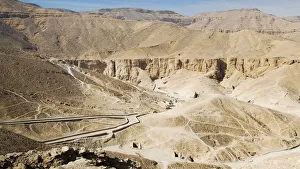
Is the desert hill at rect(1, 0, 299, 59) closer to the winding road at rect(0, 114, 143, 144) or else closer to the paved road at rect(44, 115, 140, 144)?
the winding road at rect(0, 114, 143, 144)

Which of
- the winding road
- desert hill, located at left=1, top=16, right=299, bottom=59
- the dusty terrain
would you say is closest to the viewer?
the dusty terrain

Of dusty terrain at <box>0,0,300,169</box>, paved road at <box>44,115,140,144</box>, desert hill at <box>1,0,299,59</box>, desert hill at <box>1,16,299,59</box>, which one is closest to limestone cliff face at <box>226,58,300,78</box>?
dusty terrain at <box>0,0,300,169</box>

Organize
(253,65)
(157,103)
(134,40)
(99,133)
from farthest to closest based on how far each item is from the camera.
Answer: (134,40) < (253,65) < (157,103) < (99,133)

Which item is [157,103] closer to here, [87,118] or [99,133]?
[87,118]

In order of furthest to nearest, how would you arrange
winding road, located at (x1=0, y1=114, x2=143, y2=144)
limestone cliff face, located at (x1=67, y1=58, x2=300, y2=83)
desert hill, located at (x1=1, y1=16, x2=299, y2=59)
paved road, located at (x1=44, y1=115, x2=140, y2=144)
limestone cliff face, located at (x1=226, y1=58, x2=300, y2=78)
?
desert hill, located at (x1=1, y1=16, x2=299, y2=59) < limestone cliff face, located at (x1=67, y1=58, x2=300, y2=83) < limestone cliff face, located at (x1=226, y1=58, x2=300, y2=78) < winding road, located at (x1=0, y1=114, x2=143, y2=144) < paved road, located at (x1=44, y1=115, x2=140, y2=144)

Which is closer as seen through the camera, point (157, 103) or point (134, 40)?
point (157, 103)

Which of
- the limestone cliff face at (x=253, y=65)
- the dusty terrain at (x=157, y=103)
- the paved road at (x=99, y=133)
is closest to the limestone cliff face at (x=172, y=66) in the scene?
the limestone cliff face at (x=253, y=65)

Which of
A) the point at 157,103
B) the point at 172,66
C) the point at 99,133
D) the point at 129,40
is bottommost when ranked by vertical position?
the point at 157,103

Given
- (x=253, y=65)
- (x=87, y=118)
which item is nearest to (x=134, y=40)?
(x=253, y=65)
